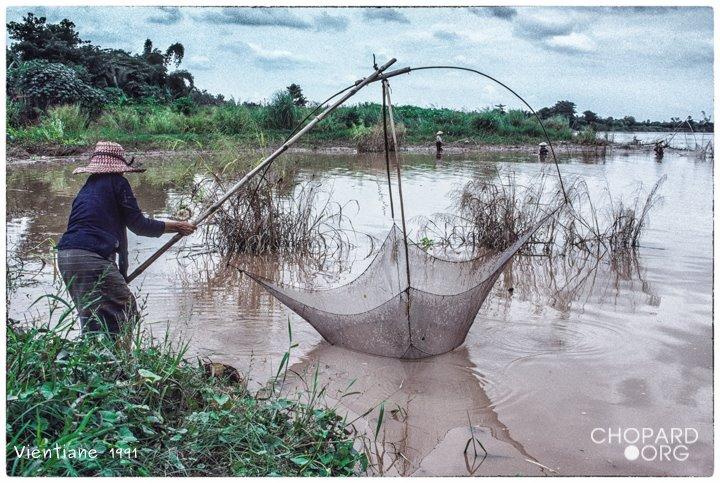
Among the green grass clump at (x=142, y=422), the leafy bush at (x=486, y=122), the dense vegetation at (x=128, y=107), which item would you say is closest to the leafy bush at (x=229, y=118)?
the dense vegetation at (x=128, y=107)

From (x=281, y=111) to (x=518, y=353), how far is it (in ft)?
29.0

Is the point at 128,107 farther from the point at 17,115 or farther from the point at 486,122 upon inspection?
the point at 486,122

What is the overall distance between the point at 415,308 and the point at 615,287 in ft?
8.00

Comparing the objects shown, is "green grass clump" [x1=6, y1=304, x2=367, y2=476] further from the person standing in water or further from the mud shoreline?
the mud shoreline

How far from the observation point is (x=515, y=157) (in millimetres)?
17297

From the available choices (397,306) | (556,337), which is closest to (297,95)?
(556,337)

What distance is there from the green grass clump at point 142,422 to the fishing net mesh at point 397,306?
868 millimetres

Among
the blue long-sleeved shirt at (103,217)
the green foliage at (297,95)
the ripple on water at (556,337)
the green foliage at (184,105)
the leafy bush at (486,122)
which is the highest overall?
the green foliage at (297,95)

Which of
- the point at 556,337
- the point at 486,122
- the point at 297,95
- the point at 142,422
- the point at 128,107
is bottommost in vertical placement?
the point at 556,337

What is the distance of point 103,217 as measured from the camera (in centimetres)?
288

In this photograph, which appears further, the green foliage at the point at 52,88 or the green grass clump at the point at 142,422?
the green foliage at the point at 52,88

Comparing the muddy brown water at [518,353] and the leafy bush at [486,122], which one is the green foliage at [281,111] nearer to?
the muddy brown water at [518,353]

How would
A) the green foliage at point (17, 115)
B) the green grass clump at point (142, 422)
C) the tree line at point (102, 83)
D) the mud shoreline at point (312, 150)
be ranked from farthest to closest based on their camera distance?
the mud shoreline at point (312, 150)
the green foliage at point (17, 115)
the tree line at point (102, 83)
the green grass clump at point (142, 422)

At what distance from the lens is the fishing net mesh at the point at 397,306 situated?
128 inches
